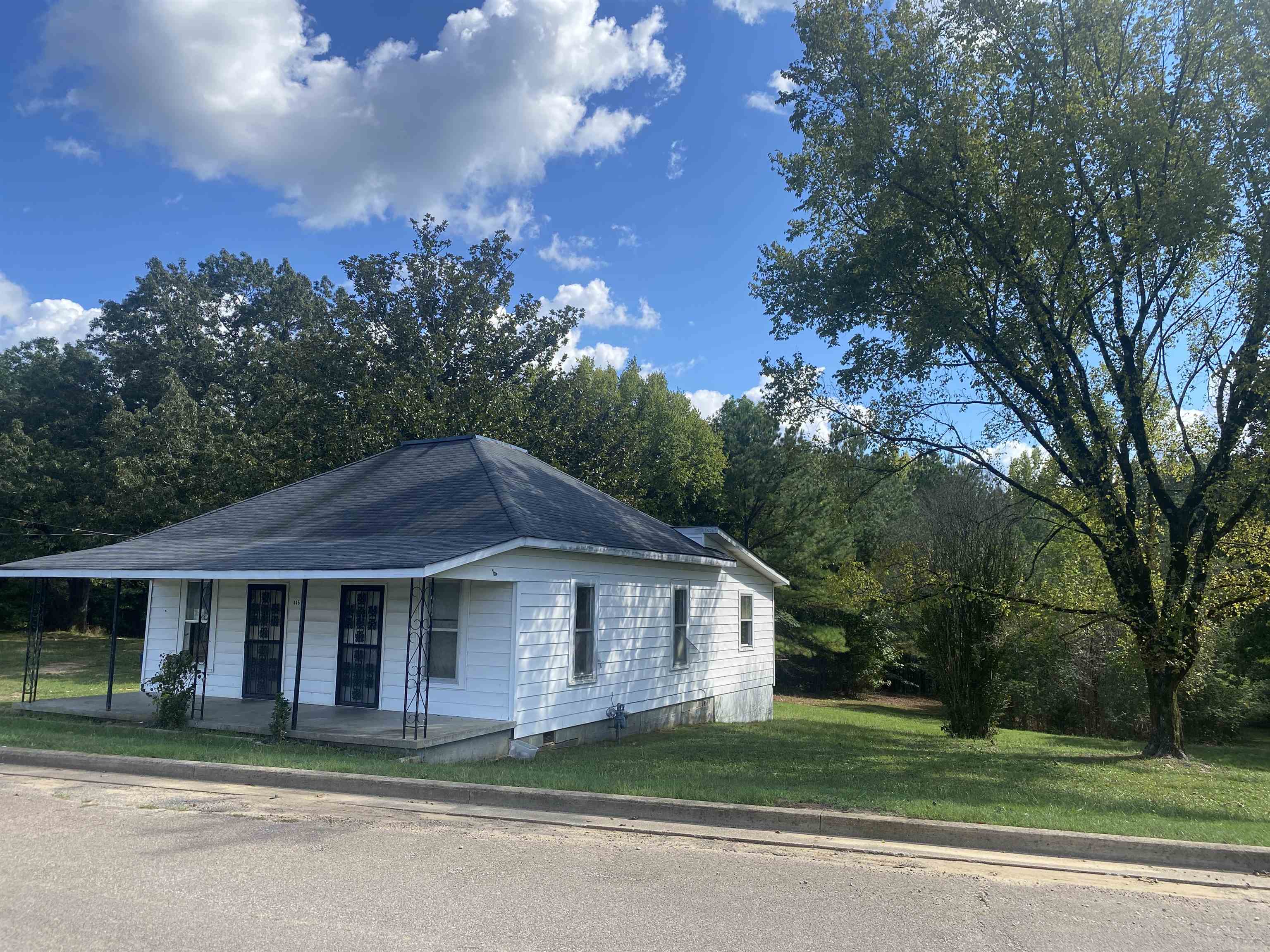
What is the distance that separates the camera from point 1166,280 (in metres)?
13.2

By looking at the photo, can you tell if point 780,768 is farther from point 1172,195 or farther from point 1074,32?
point 1074,32

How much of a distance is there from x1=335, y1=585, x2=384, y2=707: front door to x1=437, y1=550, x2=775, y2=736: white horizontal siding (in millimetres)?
2390

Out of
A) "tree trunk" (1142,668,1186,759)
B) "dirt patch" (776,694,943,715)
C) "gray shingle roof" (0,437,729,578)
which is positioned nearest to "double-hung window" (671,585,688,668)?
"gray shingle roof" (0,437,729,578)

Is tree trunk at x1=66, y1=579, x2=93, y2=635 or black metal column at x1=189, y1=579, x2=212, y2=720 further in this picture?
tree trunk at x1=66, y1=579, x2=93, y2=635

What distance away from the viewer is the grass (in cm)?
755

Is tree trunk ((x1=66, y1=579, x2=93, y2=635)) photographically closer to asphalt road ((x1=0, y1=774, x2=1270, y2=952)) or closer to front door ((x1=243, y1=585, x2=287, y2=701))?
front door ((x1=243, y1=585, x2=287, y2=701))

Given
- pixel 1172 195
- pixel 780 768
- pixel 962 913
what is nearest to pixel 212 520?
pixel 780 768

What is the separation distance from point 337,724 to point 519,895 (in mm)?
7144

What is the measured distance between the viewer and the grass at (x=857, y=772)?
7.55 meters

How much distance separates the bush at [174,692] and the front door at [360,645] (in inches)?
79.5

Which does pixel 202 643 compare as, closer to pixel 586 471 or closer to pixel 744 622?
Result: pixel 744 622

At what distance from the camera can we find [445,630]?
12406 mm

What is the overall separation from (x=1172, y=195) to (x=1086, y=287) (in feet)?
6.60

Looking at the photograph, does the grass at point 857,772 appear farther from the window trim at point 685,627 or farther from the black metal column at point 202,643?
the window trim at point 685,627
